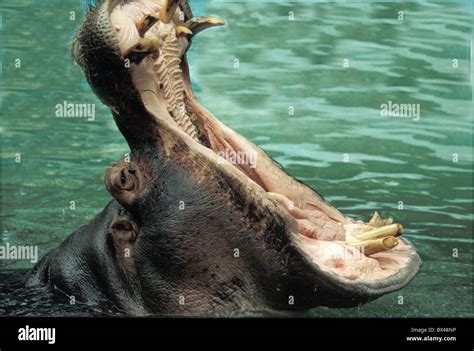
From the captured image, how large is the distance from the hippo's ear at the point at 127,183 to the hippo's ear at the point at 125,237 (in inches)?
5.0

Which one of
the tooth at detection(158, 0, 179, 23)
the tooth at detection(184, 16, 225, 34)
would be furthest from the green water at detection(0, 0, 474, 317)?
the tooth at detection(158, 0, 179, 23)

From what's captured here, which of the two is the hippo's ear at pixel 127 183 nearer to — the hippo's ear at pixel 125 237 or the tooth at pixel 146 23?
the hippo's ear at pixel 125 237

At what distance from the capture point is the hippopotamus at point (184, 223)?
380 centimetres

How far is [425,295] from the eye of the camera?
5.22 metres

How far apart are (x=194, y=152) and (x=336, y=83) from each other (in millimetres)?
5968

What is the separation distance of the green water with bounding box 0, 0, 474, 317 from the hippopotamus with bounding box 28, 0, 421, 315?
2.85 ft

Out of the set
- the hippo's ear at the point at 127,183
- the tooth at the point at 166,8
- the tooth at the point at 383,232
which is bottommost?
the tooth at the point at 383,232

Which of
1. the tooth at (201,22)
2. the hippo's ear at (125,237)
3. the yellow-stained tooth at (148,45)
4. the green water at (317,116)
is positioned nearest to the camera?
the yellow-stained tooth at (148,45)

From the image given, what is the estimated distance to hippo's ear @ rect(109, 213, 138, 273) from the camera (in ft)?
13.4

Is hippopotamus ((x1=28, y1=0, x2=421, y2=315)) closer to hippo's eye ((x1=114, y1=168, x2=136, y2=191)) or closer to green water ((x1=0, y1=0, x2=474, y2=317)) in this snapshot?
hippo's eye ((x1=114, y1=168, x2=136, y2=191))

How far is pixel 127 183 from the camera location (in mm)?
3980

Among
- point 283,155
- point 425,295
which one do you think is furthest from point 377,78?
point 425,295

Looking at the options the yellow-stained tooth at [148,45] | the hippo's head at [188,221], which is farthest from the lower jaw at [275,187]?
the yellow-stained tooth at [148,45]

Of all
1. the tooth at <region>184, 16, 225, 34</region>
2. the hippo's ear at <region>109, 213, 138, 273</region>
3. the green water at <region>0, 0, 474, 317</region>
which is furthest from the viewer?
the green water at <region>0, 0, 474, 317</region>
